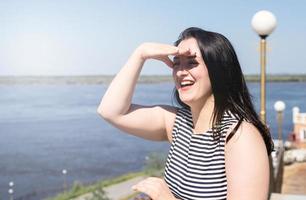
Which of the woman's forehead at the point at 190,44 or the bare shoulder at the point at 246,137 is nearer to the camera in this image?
the bare shoulder at the point at 246,137

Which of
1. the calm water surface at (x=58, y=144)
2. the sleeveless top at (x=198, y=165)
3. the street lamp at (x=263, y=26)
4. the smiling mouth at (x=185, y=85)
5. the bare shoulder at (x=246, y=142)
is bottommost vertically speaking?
the calm water surface at (x=58, y=144)

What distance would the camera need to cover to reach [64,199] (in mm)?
25594

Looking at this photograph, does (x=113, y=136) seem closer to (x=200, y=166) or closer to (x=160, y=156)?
(x=160, y=156)

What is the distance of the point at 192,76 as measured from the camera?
0.98 metres

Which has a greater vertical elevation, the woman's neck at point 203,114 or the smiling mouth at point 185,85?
the smiling mouth at point 185,85

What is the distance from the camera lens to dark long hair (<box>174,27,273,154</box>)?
0.96 m

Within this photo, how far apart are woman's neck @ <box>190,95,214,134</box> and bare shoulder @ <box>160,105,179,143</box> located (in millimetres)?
125

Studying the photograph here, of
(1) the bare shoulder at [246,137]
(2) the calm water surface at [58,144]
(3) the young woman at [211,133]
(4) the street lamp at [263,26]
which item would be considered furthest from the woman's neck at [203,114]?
(2) the calm water surface at [58,144]

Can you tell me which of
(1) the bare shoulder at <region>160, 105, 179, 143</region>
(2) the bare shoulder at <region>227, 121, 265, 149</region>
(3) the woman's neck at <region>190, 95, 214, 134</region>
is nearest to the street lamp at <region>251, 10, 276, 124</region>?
(1) the bare shoulder at <region>160, 105, 179, 143</region>

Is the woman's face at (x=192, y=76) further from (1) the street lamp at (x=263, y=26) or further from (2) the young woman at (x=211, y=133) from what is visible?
(1) the street lamp at (x=263, y=26)

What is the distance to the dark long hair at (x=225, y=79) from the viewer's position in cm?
96

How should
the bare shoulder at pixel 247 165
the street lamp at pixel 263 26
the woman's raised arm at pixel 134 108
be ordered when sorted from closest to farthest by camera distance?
the bare shoulder at pixel 247 165
the woman's raised arm at pixel 134 108
the street lamp at pixel 263 26

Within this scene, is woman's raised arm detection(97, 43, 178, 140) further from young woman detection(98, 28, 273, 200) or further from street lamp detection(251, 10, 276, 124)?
street lamp detection(251, 10, 276, 124)

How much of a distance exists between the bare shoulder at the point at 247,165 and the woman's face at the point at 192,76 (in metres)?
0.13
